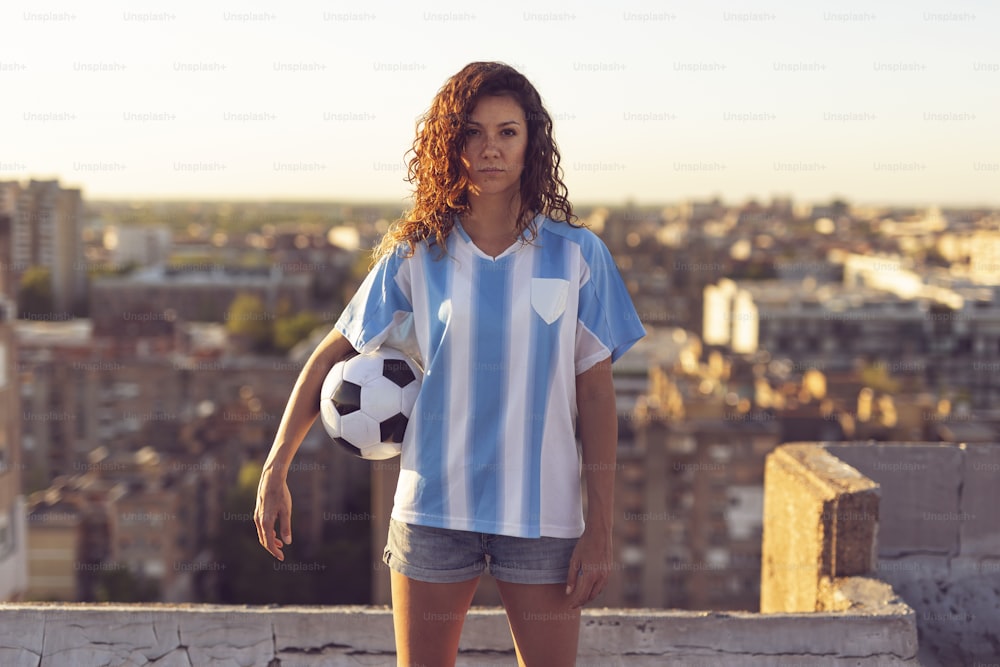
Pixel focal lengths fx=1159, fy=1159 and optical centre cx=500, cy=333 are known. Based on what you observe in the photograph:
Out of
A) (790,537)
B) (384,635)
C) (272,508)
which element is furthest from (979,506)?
(272,508)

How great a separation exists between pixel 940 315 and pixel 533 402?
159 ft

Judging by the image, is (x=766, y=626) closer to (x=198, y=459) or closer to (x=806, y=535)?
(x=806, y=535)

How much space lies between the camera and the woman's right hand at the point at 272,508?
83.0 inches

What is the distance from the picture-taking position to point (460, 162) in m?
2.05

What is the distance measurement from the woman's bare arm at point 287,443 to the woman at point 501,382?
0.10 feet

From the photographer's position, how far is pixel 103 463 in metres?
32.7

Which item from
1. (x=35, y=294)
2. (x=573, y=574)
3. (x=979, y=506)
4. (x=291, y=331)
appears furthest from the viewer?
(x=35, y=294)

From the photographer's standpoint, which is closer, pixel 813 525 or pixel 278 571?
pixel 813 525

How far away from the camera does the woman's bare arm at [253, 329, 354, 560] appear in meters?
2.12

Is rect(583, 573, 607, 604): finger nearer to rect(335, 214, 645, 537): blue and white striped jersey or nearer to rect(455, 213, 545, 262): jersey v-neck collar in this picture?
rect(335, 214, 645, 537): blue and white striped jersey

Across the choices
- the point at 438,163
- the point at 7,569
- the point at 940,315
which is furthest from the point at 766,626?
the point at 940,315

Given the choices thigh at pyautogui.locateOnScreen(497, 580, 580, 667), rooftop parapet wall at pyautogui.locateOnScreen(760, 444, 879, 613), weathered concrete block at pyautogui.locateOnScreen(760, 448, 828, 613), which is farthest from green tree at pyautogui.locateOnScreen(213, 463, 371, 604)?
thigh at pyautogui.locateOnScreen(497, 580, 580, 667)

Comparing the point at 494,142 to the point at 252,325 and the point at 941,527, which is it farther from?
the point at 252,325

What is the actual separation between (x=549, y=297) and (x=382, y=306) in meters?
0.31
